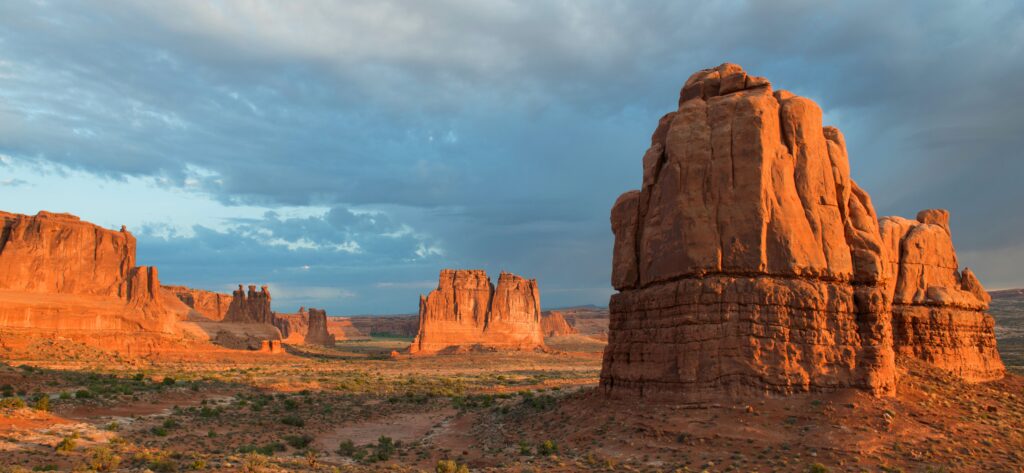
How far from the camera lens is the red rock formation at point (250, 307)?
108m

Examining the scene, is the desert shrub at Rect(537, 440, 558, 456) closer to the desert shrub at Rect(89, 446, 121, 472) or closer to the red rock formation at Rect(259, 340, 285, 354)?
the desert shrub at Rect(89, 446, 121, 472)

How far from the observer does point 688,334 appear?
1852 cm

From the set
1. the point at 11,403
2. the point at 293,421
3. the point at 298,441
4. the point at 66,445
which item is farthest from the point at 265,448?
the point at 11,403

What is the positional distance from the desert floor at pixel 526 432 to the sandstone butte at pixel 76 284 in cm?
3801

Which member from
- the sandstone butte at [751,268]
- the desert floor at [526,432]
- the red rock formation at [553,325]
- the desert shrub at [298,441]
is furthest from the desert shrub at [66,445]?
the red rock formation at [553,325]

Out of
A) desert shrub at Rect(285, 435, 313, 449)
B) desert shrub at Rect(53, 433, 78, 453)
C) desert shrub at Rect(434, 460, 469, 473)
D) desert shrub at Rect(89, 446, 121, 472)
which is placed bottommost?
desert shrub at Rect(285, 435, 313, 449)

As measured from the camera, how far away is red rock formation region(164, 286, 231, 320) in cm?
11544

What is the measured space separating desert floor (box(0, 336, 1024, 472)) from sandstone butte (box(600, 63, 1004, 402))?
952 millimetres

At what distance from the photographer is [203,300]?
119 metres

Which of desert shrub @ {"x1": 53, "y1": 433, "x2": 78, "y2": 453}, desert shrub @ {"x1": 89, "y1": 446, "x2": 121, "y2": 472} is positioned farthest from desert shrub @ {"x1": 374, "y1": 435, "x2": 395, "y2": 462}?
desert shrub @ {"x1": 53, "y1": 433, "x2": 78, "y2": 453}

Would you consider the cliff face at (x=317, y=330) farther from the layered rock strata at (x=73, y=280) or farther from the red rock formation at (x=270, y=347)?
the layered rock strata at (x=73, y=280)

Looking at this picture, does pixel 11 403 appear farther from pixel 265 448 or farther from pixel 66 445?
pixel 265 448

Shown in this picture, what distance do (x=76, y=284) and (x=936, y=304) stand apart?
249ft

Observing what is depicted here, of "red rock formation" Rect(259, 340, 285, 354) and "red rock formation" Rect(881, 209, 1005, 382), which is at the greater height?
"red rock formation" Rect(881, 209, 1005, 382)
